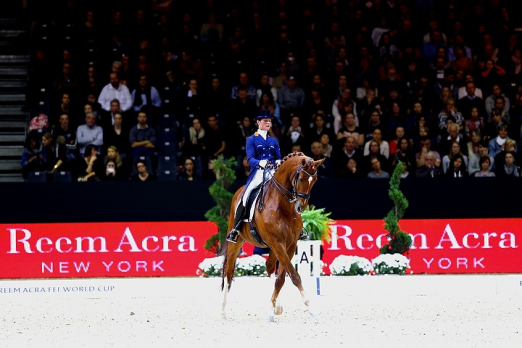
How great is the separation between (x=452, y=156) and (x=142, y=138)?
4855mm

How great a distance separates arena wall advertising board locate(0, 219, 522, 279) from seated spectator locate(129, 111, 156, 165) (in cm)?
168

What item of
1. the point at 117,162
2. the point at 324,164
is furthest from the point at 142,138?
the point at 324,164

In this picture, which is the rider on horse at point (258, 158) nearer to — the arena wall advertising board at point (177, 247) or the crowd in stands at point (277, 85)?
the arena wall advertising board at point (177, 247)

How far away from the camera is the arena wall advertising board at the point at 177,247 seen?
1354 centimetres

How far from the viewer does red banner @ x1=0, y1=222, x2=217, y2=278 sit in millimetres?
13523

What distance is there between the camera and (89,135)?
591 inches

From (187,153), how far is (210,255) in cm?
222

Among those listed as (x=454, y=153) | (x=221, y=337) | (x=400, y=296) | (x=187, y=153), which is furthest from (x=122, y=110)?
(x=221, y=337)

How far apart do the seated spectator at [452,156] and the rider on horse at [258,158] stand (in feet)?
19.6

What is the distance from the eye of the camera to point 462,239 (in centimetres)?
1366

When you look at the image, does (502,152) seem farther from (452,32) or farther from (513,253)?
(452,32)

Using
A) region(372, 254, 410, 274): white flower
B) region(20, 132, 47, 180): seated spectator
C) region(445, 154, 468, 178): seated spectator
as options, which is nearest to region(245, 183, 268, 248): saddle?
region(372, 254, 410, 274): white flower


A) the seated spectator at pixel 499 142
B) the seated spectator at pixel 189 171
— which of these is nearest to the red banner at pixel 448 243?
the seated spectator at pixel 499 142

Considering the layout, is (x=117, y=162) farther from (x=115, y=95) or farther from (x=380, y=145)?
(x=380, y=145)
